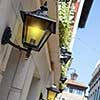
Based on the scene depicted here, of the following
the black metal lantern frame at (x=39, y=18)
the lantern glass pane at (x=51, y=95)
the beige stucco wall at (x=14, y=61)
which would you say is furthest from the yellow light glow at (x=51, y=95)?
the black metal lantern frame at (x=39, y=18)

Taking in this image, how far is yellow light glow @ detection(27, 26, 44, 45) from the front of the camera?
4.06 m

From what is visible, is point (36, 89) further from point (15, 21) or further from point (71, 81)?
point (71, 81)

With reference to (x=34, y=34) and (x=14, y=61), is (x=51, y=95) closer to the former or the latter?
(x=14, y=61)

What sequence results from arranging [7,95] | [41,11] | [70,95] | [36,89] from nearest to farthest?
[41,11], [7,95], [36,89], [70,95]

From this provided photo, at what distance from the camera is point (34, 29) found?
407 centimetres

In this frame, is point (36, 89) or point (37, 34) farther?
point (36, 89)

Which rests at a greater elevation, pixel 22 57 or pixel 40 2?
pixel 40 2

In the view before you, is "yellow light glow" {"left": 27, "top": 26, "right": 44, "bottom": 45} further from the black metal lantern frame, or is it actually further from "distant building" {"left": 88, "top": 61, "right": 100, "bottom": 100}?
"distant building" {"left": 88, "top": 61, "right": 100, "bottom": 100}

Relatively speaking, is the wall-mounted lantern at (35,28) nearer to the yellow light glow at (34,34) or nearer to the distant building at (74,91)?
the yellow light glow at (34,34)

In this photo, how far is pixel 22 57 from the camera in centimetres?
618

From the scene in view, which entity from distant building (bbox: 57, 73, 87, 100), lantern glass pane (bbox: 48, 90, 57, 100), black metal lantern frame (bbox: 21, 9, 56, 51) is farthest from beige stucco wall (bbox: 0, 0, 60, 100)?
distant building (bbox: 57, 73, 87, 100)

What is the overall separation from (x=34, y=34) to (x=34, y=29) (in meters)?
0.06

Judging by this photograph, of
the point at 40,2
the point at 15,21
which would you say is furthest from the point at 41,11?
the point at 40,2

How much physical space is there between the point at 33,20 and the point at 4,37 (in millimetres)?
405
